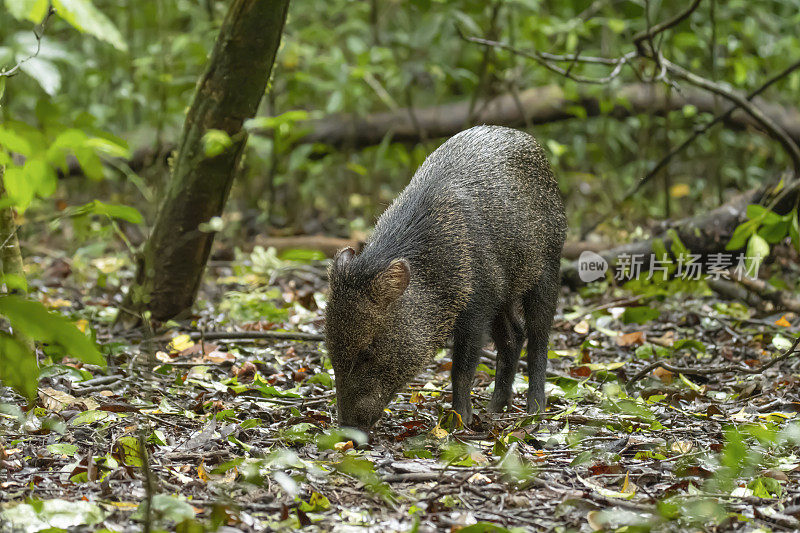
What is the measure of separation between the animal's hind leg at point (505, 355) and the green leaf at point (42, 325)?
8.12 ft

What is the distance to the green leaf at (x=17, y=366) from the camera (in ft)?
8.74

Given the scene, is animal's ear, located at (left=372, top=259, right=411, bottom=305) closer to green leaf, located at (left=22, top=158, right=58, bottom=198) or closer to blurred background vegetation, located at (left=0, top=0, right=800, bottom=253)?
green leaf, located at (left=22, top=158, right=58, bottom=198)

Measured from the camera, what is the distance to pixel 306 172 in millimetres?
10133

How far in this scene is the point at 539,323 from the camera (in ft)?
14.8

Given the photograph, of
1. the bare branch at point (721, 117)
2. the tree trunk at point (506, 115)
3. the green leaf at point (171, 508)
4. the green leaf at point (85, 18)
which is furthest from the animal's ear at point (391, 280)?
the tree trunk at point (506, 115)

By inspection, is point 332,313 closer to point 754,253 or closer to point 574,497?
point 574,497

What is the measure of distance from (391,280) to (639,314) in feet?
7.78

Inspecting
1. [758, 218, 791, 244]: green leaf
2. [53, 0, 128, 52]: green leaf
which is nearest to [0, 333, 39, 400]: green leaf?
[53, 0, 128, 52]: green leaf

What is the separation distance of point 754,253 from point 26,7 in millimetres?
3398

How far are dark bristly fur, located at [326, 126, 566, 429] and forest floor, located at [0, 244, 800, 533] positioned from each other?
253 mm

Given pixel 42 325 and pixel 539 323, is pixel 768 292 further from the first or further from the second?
pixel 42 325

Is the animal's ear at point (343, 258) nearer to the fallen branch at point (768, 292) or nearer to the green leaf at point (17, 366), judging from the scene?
the green leaf at point (17, 366)

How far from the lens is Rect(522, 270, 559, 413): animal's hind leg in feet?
14.6

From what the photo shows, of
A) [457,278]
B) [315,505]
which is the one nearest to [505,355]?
[457,278]
